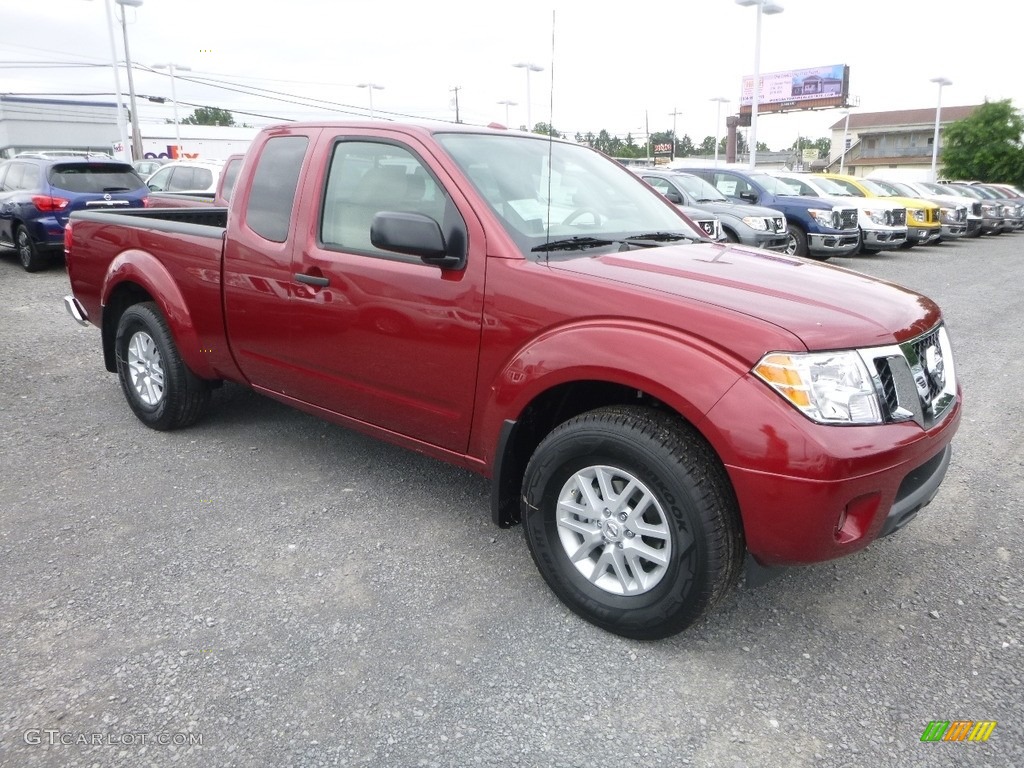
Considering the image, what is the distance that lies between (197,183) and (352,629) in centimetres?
1190

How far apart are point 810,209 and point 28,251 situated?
1228 cm

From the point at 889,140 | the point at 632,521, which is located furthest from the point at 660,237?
the point at 889,140

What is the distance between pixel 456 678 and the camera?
2.62 metres

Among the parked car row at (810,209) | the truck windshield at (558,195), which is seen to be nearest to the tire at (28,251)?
the parked car row at (810,209)

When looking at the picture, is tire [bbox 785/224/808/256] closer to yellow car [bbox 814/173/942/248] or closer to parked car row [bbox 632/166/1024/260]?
parked car row [bbox 632/166/1024/260]

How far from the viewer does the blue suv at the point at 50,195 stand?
1097cm

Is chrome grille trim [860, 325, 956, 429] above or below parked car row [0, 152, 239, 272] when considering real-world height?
below

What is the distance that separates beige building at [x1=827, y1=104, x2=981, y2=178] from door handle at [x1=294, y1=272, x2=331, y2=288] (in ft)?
251

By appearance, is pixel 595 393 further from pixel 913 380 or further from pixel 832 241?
Result: pixel 832 241

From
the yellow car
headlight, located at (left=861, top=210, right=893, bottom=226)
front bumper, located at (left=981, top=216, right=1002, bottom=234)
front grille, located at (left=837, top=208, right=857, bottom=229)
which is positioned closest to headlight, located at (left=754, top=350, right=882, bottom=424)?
front grille, located at (left=837, top=208, right=857, bottom=229)

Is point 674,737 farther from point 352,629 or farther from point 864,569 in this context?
point 864,569

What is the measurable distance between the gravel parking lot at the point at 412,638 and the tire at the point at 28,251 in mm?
8095

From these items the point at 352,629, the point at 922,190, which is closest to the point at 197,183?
the point at 352,629

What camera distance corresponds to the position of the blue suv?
1097 cm
